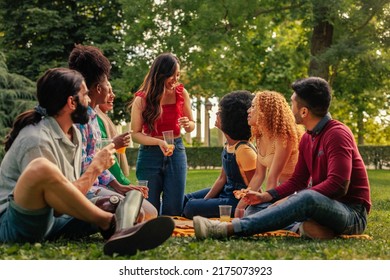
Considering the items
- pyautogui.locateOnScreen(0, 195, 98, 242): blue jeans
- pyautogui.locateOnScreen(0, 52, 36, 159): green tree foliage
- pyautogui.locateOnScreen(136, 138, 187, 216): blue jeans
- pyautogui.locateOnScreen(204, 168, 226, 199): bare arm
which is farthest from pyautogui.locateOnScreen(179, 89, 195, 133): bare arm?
pyautogui.locateOnScreen(0, 52, 36, 159): green tree foliage

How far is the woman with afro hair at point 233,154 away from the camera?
7238 mm

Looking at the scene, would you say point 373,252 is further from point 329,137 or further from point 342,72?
point 342,72

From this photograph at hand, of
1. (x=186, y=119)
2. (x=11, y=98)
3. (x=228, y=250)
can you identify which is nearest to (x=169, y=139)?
(x=186, y=119)

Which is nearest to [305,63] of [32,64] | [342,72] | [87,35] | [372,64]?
[342,72]

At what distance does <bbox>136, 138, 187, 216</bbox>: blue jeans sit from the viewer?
25.5ft

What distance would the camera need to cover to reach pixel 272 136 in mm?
6816

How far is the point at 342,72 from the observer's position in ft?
78.9

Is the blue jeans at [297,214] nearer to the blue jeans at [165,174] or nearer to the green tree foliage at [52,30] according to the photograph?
the blue jeans at [165,174]

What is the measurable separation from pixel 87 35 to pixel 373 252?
79.8 ft

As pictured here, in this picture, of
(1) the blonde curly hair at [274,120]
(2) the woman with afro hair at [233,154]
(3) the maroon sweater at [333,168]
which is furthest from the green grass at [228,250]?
(2) the woman with afro hair at [233,154]

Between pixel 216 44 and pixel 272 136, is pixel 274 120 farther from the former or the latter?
pixel 216 44

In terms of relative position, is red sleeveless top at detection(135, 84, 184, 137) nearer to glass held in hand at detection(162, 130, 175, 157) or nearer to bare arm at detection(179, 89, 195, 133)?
bare arm at detection(179, 89, 195, 133)

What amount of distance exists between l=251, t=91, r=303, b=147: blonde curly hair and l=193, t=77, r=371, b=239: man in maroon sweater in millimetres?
647
